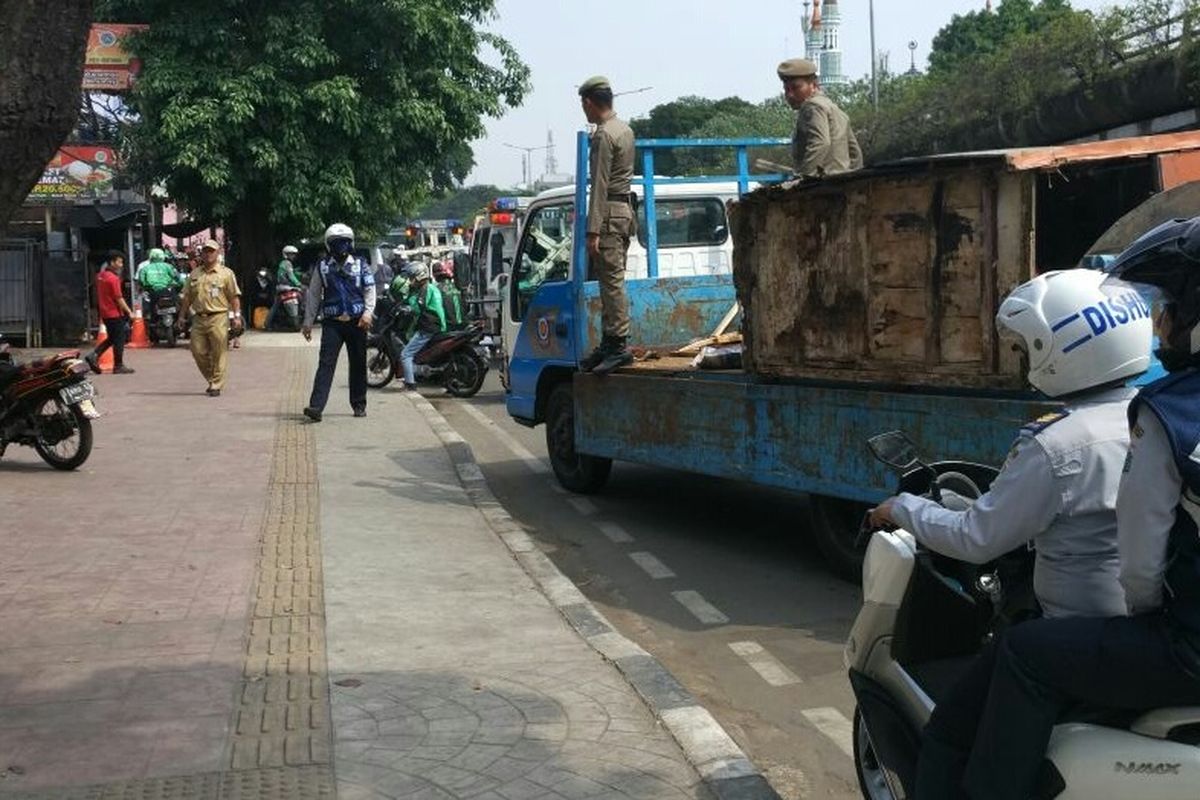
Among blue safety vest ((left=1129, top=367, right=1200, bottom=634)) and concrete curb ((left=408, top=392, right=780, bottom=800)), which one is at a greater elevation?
blue safety vest ((left=1129, top=367, right=1200, bottom=634))

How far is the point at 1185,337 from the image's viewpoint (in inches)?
103

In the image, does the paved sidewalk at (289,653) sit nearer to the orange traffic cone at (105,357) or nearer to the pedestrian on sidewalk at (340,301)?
the pedestrian on sidewalk at (340,301)

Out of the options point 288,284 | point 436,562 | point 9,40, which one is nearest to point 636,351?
point 436,562

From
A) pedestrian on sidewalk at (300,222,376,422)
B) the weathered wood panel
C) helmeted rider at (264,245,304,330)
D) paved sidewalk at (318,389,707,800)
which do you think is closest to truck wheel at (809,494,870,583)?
the weathered wood panel

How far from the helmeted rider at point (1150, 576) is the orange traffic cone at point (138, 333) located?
2366cm

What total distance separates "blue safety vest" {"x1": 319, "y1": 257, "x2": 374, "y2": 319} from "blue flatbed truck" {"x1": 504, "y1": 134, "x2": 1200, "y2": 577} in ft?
5.87

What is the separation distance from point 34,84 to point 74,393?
7227 millimetres

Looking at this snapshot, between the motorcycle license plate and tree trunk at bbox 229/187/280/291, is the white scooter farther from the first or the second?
tree trunk at bbox 229/187/280/291

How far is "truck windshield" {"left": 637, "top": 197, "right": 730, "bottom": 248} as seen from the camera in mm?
10461

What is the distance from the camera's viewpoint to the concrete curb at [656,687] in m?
4.27

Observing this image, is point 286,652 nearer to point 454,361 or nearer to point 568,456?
point 568,456

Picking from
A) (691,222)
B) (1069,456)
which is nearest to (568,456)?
(691,222)

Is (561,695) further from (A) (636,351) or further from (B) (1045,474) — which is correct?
(A) (636,351)

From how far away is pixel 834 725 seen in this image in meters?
5.11
